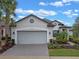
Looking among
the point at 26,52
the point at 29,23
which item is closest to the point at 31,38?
the point at 29,23

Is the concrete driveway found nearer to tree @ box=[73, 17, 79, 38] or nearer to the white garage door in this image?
the white garage door

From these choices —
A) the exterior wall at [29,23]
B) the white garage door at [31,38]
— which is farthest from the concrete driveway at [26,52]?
the exterior wall at [29,23]

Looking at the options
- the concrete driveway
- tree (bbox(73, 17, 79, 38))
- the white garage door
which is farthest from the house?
tree (bbox(73, 17, 79, 38))

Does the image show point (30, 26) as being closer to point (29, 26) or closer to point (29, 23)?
point (29, 26)

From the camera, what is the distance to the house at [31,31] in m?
40.1

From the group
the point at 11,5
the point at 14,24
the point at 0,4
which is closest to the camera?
the point at 0,4

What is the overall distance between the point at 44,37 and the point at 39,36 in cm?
86

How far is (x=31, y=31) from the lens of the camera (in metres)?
40.2

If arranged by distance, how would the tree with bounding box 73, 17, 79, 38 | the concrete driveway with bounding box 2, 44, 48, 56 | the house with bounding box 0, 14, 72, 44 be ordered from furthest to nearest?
the tree with bounding box 73, 17, 79, 38, the house with bounding box 0, 14, 72, 44, the concrete driveway with bounding box 2, 44, 48, 56

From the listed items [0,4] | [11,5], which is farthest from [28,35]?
[0,4]

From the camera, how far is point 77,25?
181ft

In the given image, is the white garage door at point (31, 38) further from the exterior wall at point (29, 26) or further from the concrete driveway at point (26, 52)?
the concrete driveway at point (26, 52)

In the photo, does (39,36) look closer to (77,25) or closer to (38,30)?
(38,30)

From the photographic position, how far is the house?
132 feet
